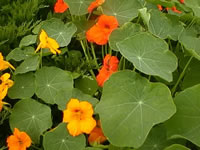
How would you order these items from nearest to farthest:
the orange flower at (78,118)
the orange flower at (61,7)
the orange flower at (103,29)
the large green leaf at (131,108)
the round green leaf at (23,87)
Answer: the large green leaf at (131,108) < the orange flower at (78,118) < the round green leaf at (23,87) < the orange flower at (103,29) < the orange flower at (61,7)

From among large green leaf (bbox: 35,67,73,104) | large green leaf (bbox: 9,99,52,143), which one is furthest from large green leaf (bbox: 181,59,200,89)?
large green leaf (bbox: 9,99,52,143)

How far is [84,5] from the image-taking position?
1811mm

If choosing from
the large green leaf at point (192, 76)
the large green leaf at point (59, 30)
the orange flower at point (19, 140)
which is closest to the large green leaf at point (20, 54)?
the large green leaf at point (59, 30)

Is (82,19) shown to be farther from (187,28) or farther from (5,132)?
(5,132)

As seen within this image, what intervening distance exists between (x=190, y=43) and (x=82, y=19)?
525 millimetres

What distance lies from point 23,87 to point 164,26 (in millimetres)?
665

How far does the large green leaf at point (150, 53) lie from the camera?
149 cm

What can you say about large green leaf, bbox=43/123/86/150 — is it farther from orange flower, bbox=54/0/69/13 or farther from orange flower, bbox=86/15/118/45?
orange flower, bbox=54/0/69/13

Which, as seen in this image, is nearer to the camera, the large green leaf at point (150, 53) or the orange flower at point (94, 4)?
the large green leaf at point (150, 53)

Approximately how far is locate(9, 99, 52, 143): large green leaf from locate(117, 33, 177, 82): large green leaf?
39 cm

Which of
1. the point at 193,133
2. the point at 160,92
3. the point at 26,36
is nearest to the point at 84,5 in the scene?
the point at 26,36

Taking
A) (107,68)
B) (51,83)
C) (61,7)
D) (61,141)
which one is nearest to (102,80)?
(107,68)

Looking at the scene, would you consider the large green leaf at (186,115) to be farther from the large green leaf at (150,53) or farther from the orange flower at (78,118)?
the orange flower at (78,118)

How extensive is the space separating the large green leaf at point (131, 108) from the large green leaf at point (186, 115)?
0.23 feet
